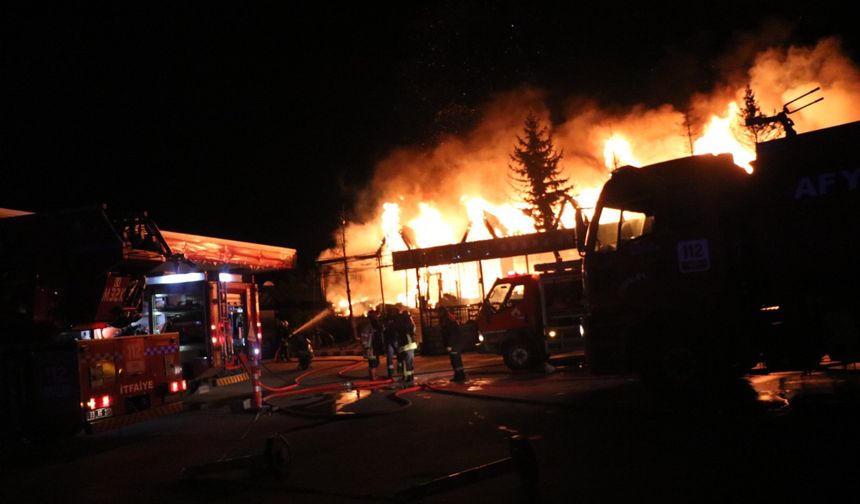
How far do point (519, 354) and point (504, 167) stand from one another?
3099 centimetres

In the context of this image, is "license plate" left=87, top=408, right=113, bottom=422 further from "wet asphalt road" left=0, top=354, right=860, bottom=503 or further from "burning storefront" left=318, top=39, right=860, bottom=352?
"burning storefront" left=318, top=39, right=860, bottom=352

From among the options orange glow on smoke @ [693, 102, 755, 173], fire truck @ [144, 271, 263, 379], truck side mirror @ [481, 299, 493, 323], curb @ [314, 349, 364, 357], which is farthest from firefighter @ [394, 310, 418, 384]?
orange glow on smoke @ [693, 102, 755, 173]

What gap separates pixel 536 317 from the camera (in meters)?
15.6

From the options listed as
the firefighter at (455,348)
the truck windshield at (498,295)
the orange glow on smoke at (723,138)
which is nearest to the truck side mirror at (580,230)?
the firefighter at (455,348)

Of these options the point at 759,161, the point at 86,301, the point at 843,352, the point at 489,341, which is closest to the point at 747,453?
the point at 843,352

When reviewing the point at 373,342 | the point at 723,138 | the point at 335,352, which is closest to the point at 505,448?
the point at 373,342

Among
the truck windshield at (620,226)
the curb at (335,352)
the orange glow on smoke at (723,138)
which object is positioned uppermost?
the orange glow on smoke at (723,138)

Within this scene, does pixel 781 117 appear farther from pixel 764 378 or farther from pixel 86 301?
pixel 86 301

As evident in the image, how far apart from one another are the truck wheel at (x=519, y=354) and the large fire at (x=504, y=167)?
16.0 meters

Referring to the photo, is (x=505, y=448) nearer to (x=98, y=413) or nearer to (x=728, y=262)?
(x=728, y=262)

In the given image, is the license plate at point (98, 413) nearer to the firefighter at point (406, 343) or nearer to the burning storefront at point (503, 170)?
the firefighter at point (406, 343)

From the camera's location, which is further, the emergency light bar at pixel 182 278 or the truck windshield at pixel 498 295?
the truck windshield at pixel 498 295

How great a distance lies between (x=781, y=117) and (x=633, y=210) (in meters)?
2.98

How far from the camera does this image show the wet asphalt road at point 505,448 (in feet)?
18.2
